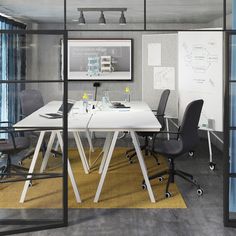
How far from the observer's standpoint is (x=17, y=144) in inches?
178

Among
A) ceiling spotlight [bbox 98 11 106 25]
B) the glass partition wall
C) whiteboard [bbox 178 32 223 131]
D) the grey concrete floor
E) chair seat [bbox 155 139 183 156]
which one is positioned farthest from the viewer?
whiteboard [bbox 178 32 223 131]

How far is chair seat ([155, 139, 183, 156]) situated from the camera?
532cm

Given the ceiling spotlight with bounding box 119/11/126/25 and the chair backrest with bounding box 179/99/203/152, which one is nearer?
the ceiling spotlight with bounding box 119/11/126/25

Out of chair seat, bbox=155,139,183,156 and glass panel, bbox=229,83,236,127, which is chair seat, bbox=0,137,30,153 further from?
glass panel, bbox=229,83,236,127

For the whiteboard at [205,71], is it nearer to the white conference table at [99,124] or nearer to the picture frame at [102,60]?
the white conference table at [99,124]

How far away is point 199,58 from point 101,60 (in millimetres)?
2796

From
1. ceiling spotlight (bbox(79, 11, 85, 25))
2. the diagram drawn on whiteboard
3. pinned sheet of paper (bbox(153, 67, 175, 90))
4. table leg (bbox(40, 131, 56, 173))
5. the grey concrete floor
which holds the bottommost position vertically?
the grey concrete floor

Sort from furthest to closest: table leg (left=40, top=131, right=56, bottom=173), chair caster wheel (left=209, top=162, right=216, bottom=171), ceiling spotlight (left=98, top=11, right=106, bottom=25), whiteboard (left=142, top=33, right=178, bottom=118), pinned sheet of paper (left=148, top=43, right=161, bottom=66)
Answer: pinned sheet of paper (left=148, top=43, right=161, bottom=66) < whiteboard (left=142, top=33, right=178, bottom=118) < chair caster wheel (left=209, top=162, right=216, bottom=171) < table leg (left=40, top=131, right=56, bottom=173) < ceiling spotlight (left=98, top=11, right=106, bottom=25)

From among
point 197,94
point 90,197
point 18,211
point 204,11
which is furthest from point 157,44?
point 18,211

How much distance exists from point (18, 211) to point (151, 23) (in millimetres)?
2380

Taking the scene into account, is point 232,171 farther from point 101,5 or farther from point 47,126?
point 101,5

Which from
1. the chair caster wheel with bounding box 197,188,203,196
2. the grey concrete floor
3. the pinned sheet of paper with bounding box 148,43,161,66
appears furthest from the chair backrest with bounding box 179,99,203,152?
the pinned sheet of paper with bounding box 148,43,161,66

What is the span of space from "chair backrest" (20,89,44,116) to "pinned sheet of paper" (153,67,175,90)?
3.61 meters

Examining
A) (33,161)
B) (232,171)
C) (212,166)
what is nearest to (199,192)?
(232,171)
